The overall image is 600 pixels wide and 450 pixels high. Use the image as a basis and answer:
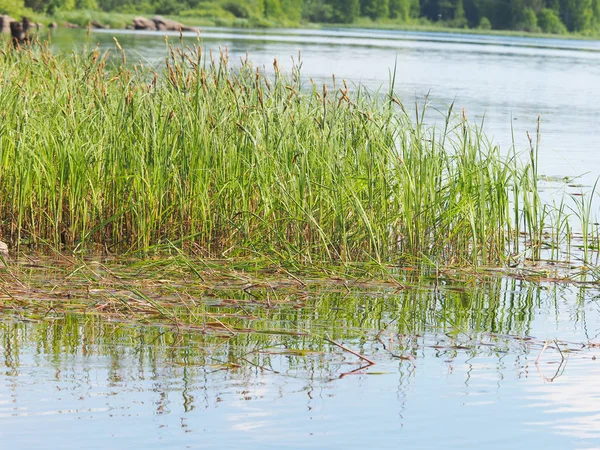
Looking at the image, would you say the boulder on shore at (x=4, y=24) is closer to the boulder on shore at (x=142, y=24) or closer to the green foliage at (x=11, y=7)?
the green foliage at (x=11, y=7)

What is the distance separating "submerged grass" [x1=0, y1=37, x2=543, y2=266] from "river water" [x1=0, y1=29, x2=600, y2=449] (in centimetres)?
48

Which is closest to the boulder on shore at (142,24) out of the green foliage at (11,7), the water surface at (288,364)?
the green foliage at (11,7)

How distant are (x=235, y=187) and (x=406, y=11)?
12146cm

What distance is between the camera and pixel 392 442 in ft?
11.6

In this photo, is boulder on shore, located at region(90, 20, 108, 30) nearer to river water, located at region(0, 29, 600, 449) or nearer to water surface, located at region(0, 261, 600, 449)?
river water, located at region(0, 29, 600, 449)

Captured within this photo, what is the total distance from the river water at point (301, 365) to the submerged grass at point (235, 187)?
18.7 inches

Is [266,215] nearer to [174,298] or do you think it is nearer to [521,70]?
[174,298]

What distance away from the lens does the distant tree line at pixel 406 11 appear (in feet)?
330

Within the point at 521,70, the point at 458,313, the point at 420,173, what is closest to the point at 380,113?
the point at 420,173

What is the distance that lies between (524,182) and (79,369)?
3437 millimetres

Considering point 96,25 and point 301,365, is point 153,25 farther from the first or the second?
point 301,365

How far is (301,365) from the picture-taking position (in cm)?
421

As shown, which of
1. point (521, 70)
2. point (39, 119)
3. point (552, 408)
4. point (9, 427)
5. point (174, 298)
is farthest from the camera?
point (521, 70)

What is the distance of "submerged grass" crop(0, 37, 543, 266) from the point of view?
6230 mm
